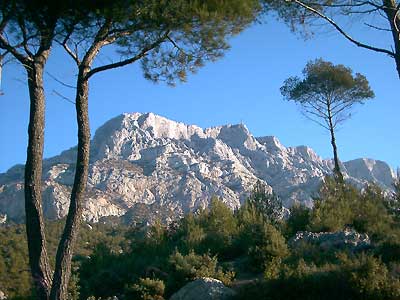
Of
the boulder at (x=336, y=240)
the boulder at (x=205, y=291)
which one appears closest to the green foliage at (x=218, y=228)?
the boulder at (x=336, y=240)

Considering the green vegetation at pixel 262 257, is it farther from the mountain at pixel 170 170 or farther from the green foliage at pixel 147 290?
the mountain at pixel 170 170

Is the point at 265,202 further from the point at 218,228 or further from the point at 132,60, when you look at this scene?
the point at 132,60

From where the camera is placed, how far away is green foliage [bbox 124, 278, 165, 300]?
30.5ft

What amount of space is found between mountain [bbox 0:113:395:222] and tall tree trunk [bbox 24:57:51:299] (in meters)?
54.4

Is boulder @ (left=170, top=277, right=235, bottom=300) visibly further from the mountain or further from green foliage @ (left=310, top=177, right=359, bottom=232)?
the mountain

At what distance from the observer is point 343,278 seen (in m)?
7.96

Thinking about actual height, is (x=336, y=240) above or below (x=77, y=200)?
below

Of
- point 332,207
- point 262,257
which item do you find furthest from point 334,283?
point 332,207

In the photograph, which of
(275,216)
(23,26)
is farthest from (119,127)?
(23,26)

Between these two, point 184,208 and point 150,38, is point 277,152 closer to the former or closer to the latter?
point 184,208

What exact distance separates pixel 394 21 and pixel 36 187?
573 centimetres

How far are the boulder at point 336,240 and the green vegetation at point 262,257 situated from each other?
15 cm

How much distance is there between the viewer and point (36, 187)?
7.59m

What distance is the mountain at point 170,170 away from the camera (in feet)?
244
